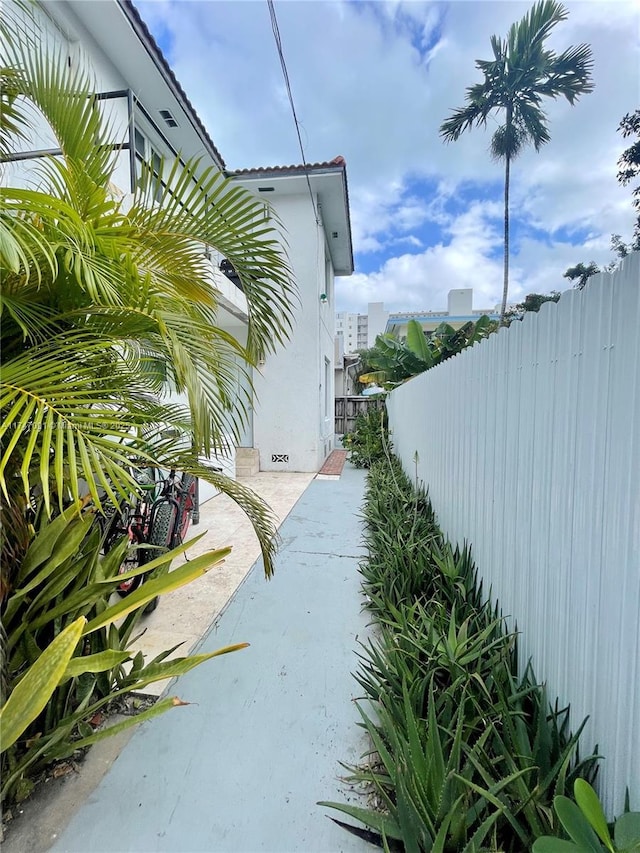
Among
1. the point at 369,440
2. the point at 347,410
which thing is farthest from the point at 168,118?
the point at 347,410

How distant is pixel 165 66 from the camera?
198 inches

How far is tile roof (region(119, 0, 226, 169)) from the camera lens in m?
4.29

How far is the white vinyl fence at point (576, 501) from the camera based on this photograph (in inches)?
53.5

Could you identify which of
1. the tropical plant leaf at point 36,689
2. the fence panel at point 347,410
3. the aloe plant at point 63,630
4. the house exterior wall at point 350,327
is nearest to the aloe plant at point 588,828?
A: the aloe plant at point 63,630

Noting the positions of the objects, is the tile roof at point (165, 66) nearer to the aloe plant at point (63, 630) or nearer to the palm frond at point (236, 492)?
the palm frond at point (236, 492)

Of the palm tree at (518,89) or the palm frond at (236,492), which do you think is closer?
the palm frond at (236,492)

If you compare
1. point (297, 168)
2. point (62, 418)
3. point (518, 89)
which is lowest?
point (62, 418)

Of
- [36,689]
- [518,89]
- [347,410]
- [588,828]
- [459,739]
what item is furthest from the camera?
[347,410]

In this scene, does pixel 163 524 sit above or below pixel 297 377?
below

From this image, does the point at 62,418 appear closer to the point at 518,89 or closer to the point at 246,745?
the point at 246,745

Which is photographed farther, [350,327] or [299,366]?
[350,327]

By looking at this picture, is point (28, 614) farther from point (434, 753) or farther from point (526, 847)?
point (526, 847)

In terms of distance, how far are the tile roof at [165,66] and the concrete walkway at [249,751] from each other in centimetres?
631

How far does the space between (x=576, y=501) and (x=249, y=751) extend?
209cm
